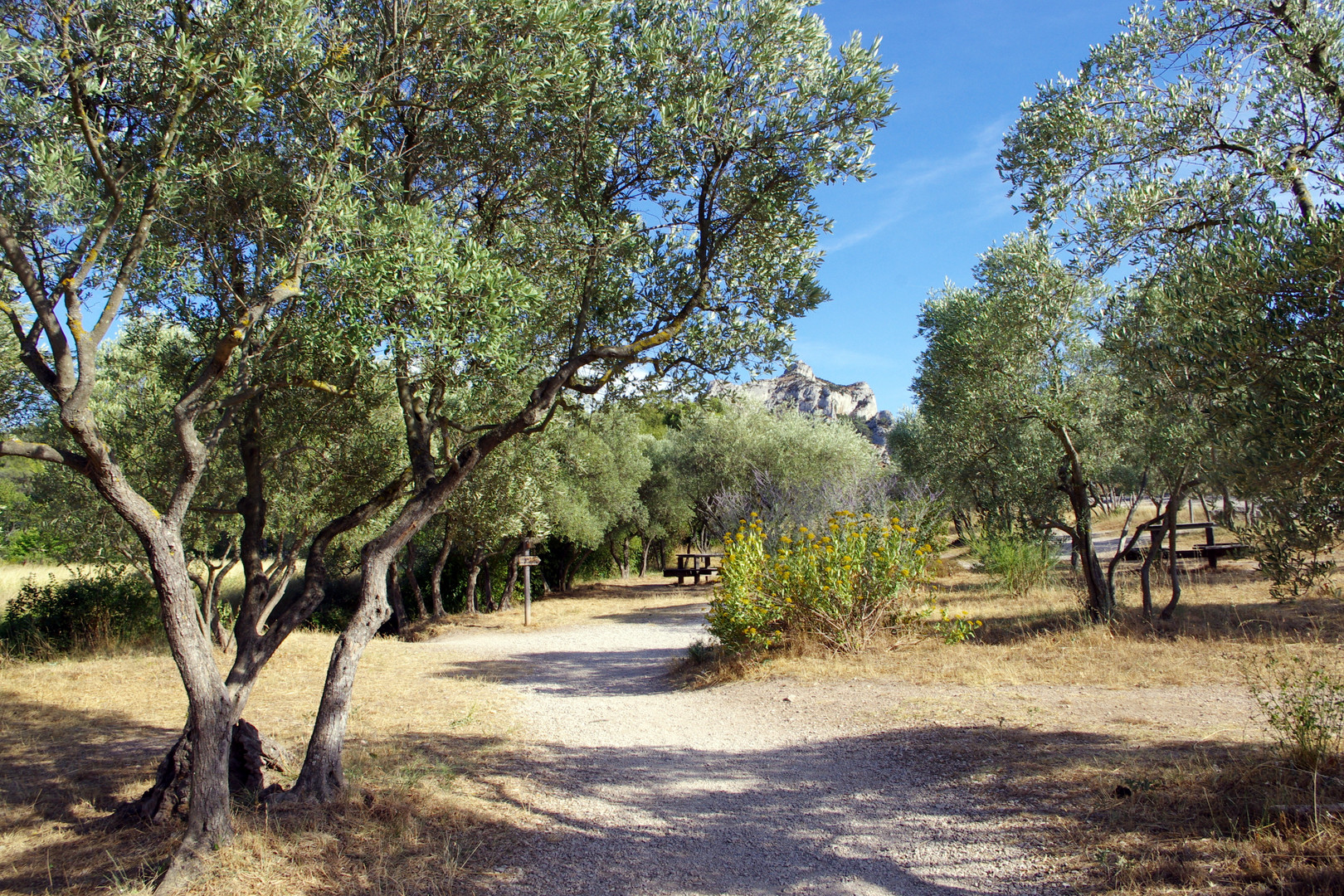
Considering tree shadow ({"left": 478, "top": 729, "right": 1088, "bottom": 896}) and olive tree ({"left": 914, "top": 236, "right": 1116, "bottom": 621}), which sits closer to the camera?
tree shadow ({"left": 478, "top": 729, "right": 1088, "bottom": 896})

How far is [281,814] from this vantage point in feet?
16.6

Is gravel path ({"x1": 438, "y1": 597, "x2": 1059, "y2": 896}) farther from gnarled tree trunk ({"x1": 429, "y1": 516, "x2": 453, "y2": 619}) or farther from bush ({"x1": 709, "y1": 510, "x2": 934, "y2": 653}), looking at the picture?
gnarled tree trunk ({"x1": 429, "y1": 516, "x2": 453, "y2": 619})

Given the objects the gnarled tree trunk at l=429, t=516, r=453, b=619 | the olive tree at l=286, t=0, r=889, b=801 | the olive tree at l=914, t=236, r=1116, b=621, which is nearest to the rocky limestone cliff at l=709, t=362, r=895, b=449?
the gnarled tree trunk at l=429, t=516, r=453, b=619

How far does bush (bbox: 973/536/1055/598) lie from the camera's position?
1536 centimetres

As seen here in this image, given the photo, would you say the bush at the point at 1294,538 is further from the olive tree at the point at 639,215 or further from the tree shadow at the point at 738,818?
the olive tree at the point at 639,215

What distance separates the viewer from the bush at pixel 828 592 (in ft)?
31.4

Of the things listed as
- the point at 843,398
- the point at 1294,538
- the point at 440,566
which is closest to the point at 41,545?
the point at 440,566

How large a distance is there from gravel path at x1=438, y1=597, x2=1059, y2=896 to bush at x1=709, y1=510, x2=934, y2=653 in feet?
3.72

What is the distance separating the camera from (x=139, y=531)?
14.4ft

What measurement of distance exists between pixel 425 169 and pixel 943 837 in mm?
6235

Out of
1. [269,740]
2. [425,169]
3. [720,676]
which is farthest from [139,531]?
[720,676]

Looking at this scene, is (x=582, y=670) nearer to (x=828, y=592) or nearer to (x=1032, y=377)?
(x=828, y=592)

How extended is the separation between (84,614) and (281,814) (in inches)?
512

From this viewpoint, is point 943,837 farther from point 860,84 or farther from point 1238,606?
point 1238,606
